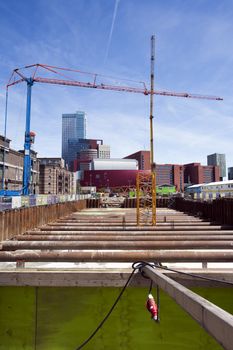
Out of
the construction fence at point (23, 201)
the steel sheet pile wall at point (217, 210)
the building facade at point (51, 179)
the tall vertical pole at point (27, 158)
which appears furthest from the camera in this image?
the building facade at point (51, 179)

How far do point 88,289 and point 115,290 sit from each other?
73 centimetres

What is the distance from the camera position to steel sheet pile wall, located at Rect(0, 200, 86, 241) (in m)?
13.1

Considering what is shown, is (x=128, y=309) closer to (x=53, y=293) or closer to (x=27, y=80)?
Result: (x=53, y=293)

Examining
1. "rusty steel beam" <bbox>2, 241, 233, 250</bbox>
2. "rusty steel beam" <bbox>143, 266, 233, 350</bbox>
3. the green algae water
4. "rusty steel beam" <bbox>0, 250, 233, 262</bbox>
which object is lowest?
the green algae water

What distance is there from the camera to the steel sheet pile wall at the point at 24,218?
516 inches

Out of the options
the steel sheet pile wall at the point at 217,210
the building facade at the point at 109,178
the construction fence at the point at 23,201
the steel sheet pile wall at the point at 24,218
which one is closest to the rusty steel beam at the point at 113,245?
the steel sheet pile wall at the point at 24,218

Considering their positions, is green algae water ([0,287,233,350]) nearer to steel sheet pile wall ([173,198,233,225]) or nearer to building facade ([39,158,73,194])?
steel sheet pile wall ([173,198,233,225])

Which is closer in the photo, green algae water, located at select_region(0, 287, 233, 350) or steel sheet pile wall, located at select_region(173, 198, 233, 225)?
green algae water, located at select_region(0, 287, 233, 350)

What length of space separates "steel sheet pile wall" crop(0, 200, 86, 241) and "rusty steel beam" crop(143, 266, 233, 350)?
10700 mm

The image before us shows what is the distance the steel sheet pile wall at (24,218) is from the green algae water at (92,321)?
6364mm

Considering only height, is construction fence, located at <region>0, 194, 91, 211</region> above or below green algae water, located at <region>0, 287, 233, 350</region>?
above

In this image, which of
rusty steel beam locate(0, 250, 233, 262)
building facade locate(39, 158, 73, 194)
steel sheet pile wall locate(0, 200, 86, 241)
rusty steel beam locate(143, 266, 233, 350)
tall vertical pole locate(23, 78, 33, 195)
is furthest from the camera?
building facade locate(39, 158, 73, 194)

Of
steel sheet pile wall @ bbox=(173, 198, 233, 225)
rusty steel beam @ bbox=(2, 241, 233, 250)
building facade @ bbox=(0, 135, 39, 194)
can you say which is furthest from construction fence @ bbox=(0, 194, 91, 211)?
building facade @ bbox=(0, 135, 39, 194)

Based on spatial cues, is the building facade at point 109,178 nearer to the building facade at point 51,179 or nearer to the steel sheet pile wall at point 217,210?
the building facade at point 51,179
